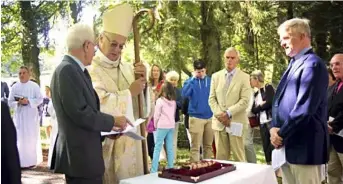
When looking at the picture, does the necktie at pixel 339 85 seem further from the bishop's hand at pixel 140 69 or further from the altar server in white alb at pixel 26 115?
the altar server in white alb at pixel 26 115

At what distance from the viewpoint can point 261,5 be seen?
9.06m

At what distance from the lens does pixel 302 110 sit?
8.33 feet

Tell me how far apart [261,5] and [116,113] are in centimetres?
708

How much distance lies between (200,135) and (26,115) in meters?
2.59

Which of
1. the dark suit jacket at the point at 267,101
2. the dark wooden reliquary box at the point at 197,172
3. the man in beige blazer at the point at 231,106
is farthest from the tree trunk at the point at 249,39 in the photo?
the dark wooden reliquary box at the point at 197,172

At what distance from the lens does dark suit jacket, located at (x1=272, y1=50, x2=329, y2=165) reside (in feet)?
8.34

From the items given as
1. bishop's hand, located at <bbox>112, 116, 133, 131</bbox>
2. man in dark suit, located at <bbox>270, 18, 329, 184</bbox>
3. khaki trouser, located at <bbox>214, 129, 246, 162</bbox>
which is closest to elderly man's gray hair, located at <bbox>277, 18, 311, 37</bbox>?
man in dark suit, located at <bbox>270, 18, 329, 184</bbox>

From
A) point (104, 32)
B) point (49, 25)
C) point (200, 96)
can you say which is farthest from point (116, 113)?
point (49, 25)

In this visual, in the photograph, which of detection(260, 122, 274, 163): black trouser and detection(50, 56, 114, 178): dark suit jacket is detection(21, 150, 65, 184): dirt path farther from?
detection(50, 56, 114, 178): dark suit jacket

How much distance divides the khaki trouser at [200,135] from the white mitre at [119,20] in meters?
2.98

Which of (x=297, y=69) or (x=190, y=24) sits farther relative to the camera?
(x=190, y=24)

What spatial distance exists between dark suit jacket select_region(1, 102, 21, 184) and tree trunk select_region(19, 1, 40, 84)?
833cm

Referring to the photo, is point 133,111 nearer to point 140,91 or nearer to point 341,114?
point 140,91

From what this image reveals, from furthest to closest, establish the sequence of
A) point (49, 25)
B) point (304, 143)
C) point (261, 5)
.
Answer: point (49, 25)
point (261, 5)
point (304, 143)
